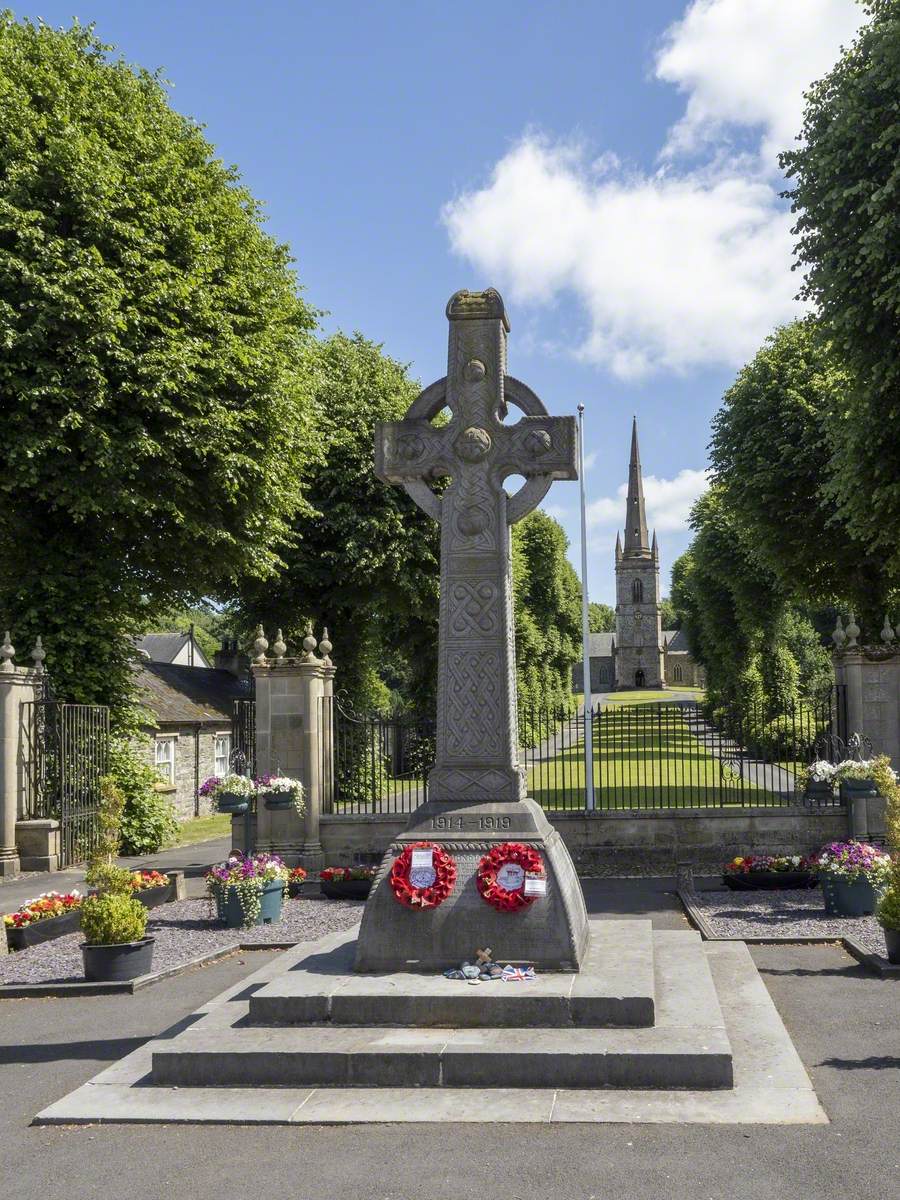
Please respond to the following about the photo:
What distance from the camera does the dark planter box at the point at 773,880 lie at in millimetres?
15125

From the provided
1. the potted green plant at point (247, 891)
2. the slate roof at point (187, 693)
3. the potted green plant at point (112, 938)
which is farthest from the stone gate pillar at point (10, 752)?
the slate roof at point (187, 693)

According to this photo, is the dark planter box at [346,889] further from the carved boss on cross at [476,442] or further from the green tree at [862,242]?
the green tree at [862,242]

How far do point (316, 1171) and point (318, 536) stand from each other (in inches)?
936

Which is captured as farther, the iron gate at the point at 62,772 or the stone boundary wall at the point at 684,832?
the iron gate at the point at 62,772

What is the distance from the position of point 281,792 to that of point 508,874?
28.1 feet

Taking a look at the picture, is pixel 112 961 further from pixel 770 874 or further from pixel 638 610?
pixel 638 610

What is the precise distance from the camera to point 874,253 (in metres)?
15.4

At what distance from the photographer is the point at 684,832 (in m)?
17.0

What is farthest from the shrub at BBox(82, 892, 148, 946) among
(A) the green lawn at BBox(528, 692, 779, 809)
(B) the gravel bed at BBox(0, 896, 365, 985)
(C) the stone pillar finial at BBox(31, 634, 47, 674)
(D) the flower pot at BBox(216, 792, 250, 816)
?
(C) the stone pillar finial at BBox(31, 634, 47, 674)

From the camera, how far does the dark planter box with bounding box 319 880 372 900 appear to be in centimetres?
1521

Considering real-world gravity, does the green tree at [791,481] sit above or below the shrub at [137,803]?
above

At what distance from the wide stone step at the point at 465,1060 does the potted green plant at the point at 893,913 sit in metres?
3.62

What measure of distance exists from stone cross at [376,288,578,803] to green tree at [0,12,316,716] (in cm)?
1064

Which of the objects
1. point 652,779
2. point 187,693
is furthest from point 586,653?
point 187,693
